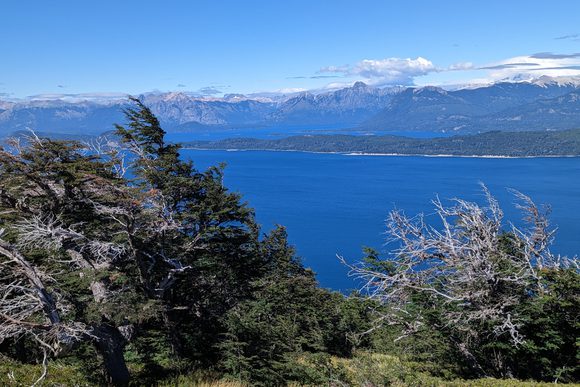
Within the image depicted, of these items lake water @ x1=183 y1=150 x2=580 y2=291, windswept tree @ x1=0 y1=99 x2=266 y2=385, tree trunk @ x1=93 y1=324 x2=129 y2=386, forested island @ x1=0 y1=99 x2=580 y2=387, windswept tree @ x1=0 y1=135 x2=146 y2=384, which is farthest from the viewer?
lake water @ x1=183 y1=150 x2=580 y2=291

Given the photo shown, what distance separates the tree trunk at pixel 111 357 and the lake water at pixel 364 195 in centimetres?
4044

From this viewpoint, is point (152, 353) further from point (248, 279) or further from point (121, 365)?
point (248, 279)

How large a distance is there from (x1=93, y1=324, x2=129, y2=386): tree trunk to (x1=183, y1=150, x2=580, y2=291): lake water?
133 feet

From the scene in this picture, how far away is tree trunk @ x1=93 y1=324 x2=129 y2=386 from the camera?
28.2 feet

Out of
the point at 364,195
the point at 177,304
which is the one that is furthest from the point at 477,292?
the point at 364,195

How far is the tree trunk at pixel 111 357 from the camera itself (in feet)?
28.2

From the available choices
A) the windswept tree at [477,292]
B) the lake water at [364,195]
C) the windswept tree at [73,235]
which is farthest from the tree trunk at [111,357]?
the lake water at [364,195]

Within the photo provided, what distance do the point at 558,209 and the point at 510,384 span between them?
104 m

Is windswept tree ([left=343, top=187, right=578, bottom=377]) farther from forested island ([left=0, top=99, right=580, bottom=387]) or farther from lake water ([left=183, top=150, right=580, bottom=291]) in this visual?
lake water ([left=183, top=150, right=580, bottom=291])

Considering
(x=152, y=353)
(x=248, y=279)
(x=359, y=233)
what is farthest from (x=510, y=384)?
(x=359, y=233)

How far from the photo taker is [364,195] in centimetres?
12712

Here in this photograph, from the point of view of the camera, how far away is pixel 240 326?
11.5 metres

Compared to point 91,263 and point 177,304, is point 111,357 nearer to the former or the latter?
point 91,263

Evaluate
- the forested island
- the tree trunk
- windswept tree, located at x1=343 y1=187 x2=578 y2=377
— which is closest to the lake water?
windswept tree, located at x1=343 y1=187 x2=578 y2=377
